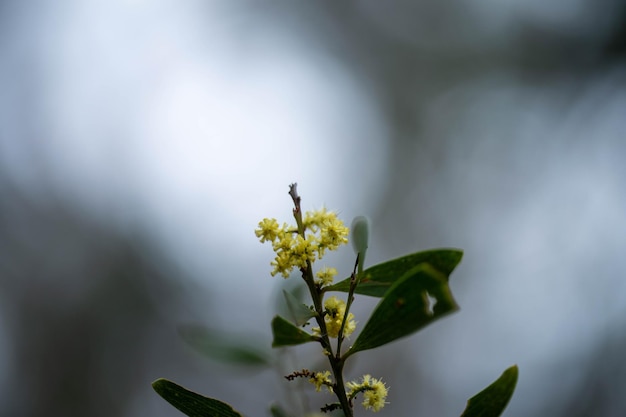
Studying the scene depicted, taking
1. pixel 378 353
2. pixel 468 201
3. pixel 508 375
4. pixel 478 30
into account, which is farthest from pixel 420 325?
pixel 478 30

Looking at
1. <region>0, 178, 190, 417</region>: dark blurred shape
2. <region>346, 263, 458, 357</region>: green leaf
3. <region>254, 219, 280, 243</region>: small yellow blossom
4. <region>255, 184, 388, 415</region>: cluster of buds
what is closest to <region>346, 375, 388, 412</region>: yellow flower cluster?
<region>255, 184, 388, 415</region>: cluster of buds

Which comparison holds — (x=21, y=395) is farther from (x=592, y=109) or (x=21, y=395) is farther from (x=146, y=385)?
(x=592, y=109)

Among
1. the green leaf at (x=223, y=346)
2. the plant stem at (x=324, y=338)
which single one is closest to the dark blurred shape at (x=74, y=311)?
the green leaf at (x=223, y=346)

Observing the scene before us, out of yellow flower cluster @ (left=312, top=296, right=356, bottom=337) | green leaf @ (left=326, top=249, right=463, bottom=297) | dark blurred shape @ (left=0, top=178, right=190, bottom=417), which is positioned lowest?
yellow flower cluster @ (left=312, top=296, right=356, bottom=337)

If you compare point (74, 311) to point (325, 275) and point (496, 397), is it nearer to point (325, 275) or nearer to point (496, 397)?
point (325, 275)

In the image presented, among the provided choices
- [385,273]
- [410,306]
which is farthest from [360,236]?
[410,306]

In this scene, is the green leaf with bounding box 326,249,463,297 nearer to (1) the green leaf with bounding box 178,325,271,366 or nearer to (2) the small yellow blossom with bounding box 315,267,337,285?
(2) the small yellow blossom with bounding box 315,267,337,285
